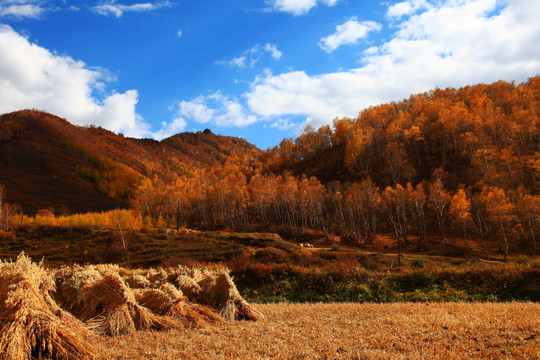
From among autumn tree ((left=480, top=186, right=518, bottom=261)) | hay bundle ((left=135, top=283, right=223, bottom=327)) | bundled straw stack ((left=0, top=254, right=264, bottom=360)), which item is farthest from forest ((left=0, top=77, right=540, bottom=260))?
hay bundle ((left=135, top=283, right=223, bottom=327))

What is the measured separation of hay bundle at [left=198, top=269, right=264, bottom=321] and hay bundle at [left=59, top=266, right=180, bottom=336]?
207 centimetres

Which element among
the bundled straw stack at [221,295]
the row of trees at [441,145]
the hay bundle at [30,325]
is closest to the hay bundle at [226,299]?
the bundled straw stack at [221,295]

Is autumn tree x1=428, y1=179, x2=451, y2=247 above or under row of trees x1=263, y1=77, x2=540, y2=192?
under

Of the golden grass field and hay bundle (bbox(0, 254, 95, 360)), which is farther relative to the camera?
the golden grass field

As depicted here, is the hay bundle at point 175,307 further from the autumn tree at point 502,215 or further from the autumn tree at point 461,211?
the autumn tree at point 461,211

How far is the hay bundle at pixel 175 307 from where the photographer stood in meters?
9.76

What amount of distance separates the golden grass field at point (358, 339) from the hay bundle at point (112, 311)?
1.41 ft

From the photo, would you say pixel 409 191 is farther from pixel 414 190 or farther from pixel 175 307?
pixel 175 307

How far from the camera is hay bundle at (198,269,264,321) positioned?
1082 centimetres

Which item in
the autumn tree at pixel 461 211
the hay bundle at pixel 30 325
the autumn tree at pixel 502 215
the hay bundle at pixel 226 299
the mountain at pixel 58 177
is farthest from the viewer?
the mountain at pixel 58 177

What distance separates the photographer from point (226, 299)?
1115 cm

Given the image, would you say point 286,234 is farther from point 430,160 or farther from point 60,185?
point 60,185

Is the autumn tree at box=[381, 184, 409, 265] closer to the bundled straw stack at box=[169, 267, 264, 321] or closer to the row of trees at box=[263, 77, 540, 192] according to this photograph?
the row of trees at box=[263, 77, 540, 192]

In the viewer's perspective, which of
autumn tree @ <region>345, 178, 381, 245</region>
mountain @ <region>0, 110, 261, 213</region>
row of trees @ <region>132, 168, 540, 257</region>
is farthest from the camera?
mountain @ <region>0, 110, 261, 213</region>
